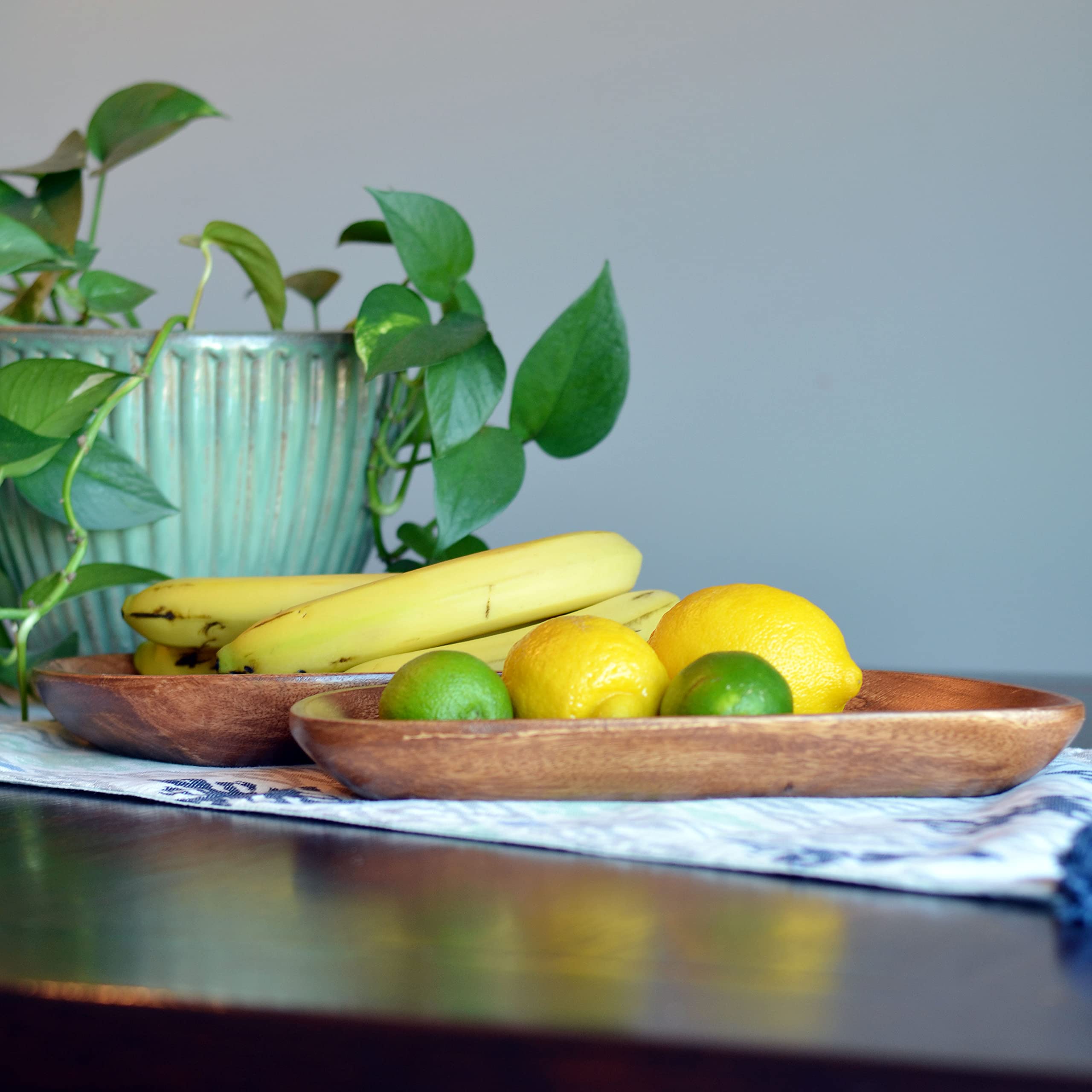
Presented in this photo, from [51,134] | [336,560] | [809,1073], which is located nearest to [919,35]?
[336,560]

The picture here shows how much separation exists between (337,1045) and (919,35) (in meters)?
1.50

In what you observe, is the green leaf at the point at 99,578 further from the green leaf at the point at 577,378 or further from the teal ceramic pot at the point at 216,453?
the green leaf at the point at 577,378

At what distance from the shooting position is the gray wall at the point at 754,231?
1.42 metres

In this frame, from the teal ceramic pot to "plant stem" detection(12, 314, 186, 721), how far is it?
0.12 feet

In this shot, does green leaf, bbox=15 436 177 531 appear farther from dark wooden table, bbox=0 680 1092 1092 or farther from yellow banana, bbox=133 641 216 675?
dark wooden table, bbox=0 680 1092 1092

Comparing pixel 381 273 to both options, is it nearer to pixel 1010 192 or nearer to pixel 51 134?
pixel 51 134

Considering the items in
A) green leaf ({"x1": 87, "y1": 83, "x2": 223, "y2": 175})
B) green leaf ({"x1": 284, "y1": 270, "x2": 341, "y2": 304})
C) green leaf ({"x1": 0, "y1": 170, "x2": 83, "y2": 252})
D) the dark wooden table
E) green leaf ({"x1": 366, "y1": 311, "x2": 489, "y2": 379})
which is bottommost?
the dark wooden table

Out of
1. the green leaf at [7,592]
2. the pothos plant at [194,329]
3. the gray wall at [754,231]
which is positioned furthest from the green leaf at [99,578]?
the gray wall at [754,231]

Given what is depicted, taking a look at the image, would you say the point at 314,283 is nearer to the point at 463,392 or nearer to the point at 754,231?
the point at 463,392

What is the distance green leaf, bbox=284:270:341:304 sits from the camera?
3.50 ft

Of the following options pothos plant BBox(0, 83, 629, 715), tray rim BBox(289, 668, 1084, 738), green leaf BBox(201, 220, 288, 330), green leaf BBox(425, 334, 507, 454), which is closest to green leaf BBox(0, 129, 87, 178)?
pothos plant BBox(0, 83, 629, 715)

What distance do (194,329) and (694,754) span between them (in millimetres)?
558

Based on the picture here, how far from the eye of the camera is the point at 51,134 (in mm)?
1777

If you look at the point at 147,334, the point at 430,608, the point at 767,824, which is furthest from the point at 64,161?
the point at 767,824
